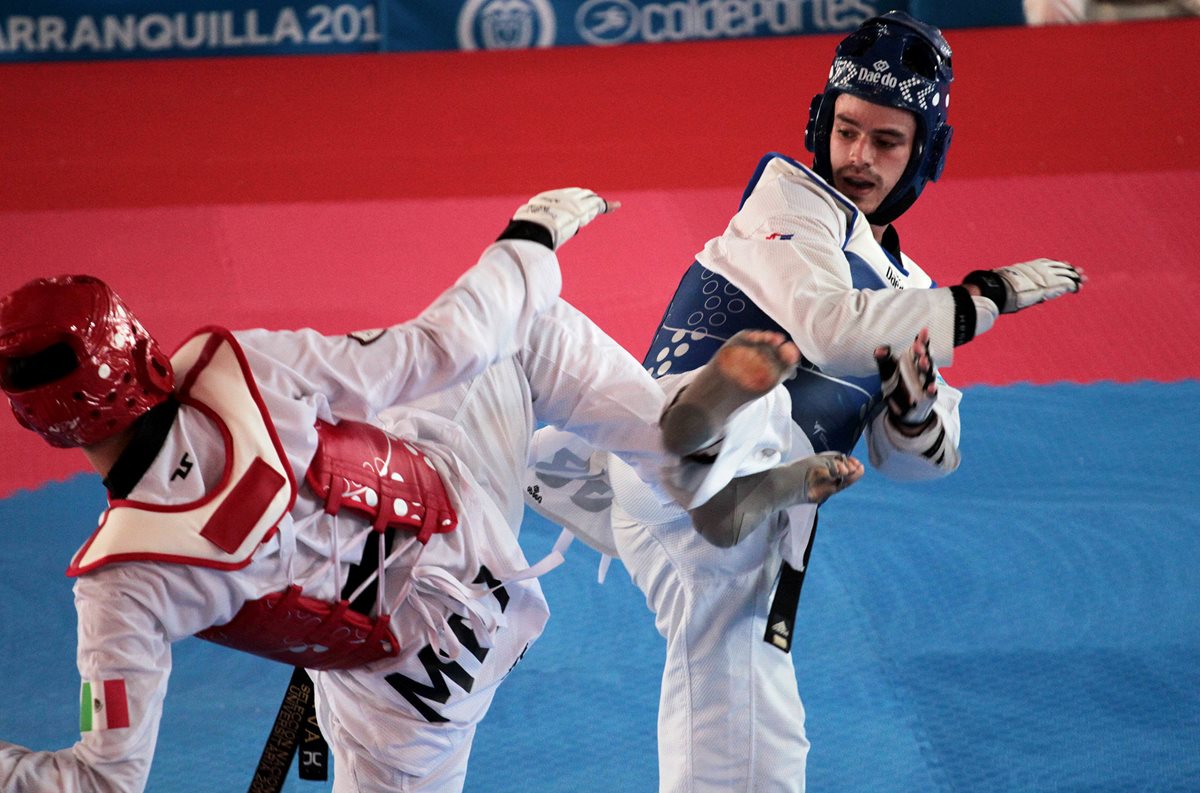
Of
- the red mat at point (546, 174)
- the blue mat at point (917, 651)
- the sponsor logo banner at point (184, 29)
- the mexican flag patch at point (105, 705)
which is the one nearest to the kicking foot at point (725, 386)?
the mexican flag patch at point (105, 705)

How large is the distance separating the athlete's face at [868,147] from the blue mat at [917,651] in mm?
1444

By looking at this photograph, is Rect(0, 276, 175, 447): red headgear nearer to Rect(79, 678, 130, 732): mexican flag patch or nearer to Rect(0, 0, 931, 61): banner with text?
Rect(79, 678, 130, 732): mexican flag patch

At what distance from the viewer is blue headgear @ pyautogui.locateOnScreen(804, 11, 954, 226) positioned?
325 cm

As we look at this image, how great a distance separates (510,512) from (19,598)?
2157 millimetres

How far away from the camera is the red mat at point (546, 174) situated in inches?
232

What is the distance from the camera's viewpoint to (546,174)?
23.3 feet

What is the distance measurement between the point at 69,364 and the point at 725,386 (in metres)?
1.19

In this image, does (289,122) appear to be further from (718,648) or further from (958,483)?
(718,648)

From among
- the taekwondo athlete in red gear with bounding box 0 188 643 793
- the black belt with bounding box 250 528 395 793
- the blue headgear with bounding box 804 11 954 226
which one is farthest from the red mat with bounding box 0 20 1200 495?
the taekwondo athlete in red gear with bounding box 0 188 643 793

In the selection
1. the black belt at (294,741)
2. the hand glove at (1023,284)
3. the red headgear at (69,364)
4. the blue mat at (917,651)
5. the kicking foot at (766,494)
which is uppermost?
the red headgear at (69,364)

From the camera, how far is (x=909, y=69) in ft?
10.7

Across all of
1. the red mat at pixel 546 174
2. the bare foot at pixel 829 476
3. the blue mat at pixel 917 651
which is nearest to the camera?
the bare foot at pixel 829 476

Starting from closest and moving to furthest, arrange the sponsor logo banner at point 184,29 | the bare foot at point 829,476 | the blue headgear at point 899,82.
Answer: the bare foot at point 829,476 < the blue headgear at point 899,82 < the sponsor logo banner at point 184,29

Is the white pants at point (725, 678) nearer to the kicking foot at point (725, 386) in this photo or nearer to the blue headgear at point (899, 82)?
the kicking foot at point (725, 386)
